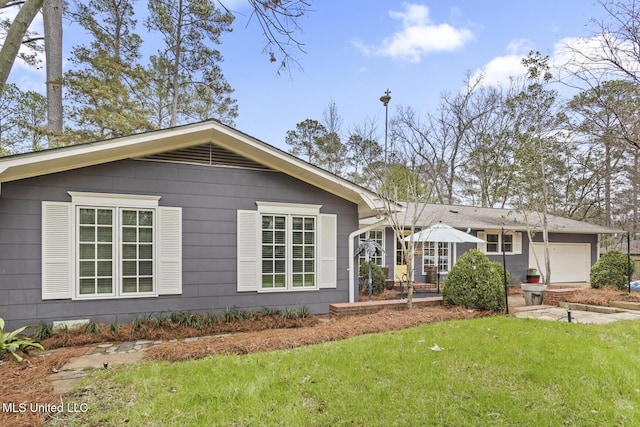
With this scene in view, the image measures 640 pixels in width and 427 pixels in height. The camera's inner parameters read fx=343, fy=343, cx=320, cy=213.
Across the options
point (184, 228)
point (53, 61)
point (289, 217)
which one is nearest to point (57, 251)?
point (184, 228)

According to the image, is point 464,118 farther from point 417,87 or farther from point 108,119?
point 108,119

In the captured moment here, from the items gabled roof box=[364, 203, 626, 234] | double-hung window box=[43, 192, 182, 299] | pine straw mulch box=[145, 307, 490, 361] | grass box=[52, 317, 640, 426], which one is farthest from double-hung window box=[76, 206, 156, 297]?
gabled roof box=[364, 203, 626, 234]

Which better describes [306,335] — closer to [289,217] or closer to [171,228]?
[289,217]

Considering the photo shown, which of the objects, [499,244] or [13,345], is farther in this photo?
→ [499,244]

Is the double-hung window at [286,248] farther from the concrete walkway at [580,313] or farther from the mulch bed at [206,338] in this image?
the concrete walkway at [580,313]

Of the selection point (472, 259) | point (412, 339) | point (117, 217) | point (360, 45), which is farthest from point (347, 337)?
point (360, 45)

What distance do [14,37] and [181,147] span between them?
2.95 metres

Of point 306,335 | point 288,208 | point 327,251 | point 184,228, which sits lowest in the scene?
point 306,335

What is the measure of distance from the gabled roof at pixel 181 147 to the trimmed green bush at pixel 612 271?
733 centimetres

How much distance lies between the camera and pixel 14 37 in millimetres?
3703

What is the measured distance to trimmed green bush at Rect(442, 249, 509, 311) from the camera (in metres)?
6.98

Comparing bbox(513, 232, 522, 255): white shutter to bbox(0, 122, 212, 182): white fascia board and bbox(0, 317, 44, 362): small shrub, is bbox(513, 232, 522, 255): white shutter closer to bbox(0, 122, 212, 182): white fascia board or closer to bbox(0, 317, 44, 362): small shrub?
bbox(0, 122, 212, 182): white fascia board

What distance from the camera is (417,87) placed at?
46.4 ft

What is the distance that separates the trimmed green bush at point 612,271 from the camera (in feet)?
31.3
